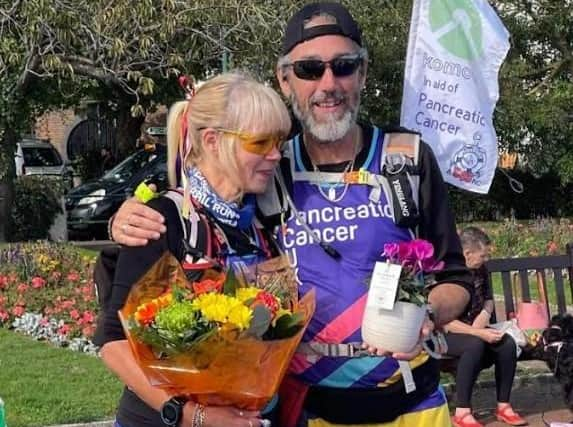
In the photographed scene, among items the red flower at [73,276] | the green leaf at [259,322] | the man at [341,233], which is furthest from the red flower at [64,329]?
the green leaf at [259,322]

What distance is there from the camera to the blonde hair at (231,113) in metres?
2.63

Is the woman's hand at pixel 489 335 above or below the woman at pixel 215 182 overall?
below

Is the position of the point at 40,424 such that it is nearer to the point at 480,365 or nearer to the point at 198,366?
the point at 480,365

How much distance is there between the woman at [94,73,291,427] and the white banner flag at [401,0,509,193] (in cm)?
453

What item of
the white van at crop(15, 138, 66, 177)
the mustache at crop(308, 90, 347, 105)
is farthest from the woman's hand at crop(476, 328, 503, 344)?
the white van at crop(15, 138, 66, 177)

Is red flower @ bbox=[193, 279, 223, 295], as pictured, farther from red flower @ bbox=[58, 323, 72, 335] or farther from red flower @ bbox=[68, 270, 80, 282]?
red flower @ bbox=[68, 270, 80, 282]

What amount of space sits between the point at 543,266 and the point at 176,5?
18.9 ft

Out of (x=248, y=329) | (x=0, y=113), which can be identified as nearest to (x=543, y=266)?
(x=248, y=329)

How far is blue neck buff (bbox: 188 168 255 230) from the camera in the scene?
264 centimetres

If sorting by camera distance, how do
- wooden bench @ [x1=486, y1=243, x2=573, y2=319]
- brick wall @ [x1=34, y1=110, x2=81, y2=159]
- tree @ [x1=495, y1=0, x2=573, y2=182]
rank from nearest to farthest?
wooden bench @ [x1=486, y1=243, x2=573, y2=319] → tree @ [x1=495, y1=0, x2=573, y2=182] → brick wall @ [x1=34, y1=110, x2=81, y2=159]

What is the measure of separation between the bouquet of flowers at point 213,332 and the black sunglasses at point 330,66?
0.73 meters

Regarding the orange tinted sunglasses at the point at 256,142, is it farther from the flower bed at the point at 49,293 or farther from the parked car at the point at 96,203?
the parked car at the point at 96,203

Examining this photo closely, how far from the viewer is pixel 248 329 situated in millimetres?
2295

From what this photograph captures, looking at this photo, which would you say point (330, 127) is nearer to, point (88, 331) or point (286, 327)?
point (286, 327)
